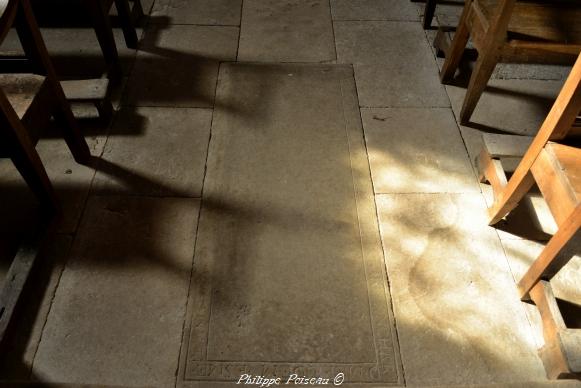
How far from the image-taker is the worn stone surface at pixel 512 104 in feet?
6.86

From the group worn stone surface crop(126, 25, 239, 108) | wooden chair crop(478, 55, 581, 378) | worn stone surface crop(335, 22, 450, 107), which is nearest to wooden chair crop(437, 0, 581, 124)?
worn stone surface crop(335, 22, 450, 107)

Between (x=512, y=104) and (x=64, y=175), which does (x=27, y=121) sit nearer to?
(x=64, y=175)

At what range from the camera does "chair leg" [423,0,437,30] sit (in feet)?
8.25

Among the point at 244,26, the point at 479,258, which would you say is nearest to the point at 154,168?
the point at 244,26

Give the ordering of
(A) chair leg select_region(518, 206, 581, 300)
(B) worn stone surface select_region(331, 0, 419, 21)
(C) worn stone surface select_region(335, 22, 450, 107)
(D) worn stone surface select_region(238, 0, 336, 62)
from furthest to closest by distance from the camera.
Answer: (B) worn stone surface select_region(331, 0, 419, 21) → (D) worn stone surface select_region(238, 0, 336, 62) → (C) worn stone surface select_region(335, 22, 450, 107) → (A) chair leg select_region(518, 206, 581, 300)

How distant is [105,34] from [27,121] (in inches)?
32.2

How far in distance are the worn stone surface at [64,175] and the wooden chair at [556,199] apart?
5.41ft

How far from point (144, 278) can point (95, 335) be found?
0.77 feet

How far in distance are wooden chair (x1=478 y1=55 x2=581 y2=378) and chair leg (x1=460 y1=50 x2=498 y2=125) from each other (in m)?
0.54

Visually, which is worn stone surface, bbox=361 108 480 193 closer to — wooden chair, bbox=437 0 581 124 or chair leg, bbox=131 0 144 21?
wooden chair, bbox=437 0 581 124

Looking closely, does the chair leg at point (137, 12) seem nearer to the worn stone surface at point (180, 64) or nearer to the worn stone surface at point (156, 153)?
the worn stone surface at point (180, 64)

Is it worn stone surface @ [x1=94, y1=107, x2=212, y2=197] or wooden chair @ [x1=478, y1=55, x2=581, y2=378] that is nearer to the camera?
wooden chair @ [x1=478, y1=55, x2=581, y2=378]

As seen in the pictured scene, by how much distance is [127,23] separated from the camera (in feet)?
7.56

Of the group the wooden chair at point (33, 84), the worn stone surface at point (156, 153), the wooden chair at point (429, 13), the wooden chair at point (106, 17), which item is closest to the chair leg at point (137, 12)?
the wooden chair at point (106, 17)
